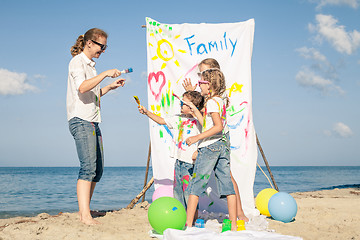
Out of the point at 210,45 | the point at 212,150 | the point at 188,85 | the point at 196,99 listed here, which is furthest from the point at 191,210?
the point at 210,45

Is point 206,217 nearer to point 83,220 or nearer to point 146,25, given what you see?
point 83,220

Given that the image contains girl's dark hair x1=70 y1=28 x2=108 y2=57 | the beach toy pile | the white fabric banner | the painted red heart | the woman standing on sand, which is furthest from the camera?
the painted red heart

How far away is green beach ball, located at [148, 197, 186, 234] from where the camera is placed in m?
3.18

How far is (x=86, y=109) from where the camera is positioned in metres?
3.70

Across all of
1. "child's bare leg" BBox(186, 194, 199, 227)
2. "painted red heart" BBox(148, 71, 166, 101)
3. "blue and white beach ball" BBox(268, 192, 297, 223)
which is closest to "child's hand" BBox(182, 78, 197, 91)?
"painted red heart" BBox(148, 71, 166, 101)

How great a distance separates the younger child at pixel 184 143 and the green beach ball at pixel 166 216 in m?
0.59

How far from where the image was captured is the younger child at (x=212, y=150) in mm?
3531

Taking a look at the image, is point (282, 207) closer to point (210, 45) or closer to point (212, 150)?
point (212, 150)

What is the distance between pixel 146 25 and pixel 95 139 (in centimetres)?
217

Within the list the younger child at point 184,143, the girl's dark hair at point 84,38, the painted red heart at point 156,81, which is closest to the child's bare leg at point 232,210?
the younger child at point 184,143

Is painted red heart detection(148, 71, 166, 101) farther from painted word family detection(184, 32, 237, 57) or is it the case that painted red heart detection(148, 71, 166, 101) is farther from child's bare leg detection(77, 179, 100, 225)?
child's bare leg detection(77, 179, 100, 225)

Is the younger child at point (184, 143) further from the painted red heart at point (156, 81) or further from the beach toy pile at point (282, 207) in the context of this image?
the beach toy pile at point (282, 207)

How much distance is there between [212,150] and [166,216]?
87 cm

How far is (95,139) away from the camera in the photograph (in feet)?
12.2
